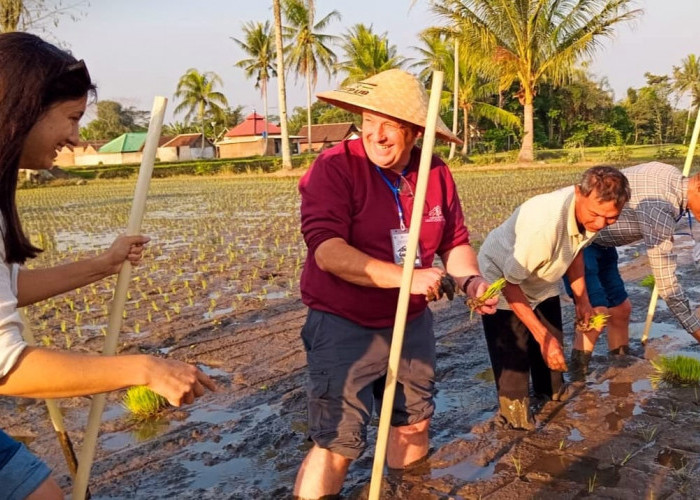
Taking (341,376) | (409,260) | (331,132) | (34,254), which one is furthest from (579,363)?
(331,132)

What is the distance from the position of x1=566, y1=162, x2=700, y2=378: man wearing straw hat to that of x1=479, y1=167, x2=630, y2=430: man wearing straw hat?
45 cm

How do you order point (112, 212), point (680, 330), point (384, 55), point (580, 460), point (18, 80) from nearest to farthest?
point (18, 80), point (580, 460), point (680, 330), point (112, 212), point (384, 55)

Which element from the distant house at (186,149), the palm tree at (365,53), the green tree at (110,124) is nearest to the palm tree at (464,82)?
the palm tree at (365,53)

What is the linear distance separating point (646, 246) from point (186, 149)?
51.9 meters

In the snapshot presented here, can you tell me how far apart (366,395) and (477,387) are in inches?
66.0

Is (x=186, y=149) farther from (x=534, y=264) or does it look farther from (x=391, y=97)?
(x=391, y=97)

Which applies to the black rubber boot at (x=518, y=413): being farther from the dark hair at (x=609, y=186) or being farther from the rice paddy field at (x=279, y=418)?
the dark hair at (x=609, y=186)

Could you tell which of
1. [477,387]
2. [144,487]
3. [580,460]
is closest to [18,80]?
[144,487]

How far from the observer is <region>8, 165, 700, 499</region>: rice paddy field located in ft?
10.1

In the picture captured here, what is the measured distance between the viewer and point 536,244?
11.0ft

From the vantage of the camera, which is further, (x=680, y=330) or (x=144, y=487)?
(x=680, y=330)

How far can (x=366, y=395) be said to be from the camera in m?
2.73

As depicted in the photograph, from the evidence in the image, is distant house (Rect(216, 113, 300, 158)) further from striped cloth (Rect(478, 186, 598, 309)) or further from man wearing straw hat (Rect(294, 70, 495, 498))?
man wearing straw hat (Rect(294, 70, 495, 498))

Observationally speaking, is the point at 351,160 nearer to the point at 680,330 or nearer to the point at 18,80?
the point at 18,80
